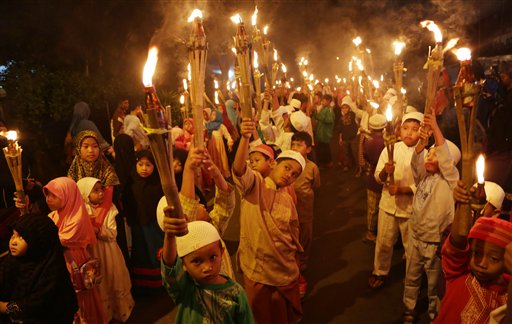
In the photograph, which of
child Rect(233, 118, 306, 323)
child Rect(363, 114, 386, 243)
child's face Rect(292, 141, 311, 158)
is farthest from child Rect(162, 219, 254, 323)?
child Rect(363, 114, 386, 243)

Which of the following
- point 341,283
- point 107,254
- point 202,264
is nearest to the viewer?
point 202,264

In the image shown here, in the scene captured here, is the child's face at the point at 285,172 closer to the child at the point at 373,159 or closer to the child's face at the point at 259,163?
the child's face at the point at 259,163

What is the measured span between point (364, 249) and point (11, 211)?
479 centimetres

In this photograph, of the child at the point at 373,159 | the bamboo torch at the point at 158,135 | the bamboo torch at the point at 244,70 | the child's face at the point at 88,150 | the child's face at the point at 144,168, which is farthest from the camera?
the child at the point at 373,159

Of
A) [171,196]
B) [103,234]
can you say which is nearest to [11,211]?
[103,234]

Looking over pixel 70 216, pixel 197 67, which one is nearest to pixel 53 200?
pixel 70 216

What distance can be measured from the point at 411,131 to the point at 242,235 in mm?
2114

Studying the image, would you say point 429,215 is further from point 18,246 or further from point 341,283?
point 18,246

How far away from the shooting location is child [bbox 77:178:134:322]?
4.26 metres

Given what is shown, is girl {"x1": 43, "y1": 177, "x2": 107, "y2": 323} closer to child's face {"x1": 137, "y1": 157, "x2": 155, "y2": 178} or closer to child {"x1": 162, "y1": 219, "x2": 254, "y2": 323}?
child's face {"x1": 137, "y1": 157, "x2": 155, "y2": 178}

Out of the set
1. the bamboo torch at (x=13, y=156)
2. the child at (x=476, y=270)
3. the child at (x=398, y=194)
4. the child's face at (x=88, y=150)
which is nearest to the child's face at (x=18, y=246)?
the bamboo torch at (x=13, y=156)

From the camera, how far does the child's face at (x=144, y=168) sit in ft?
15.9

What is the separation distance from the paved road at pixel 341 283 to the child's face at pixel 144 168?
5.22 feet

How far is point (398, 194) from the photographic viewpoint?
451 cm
